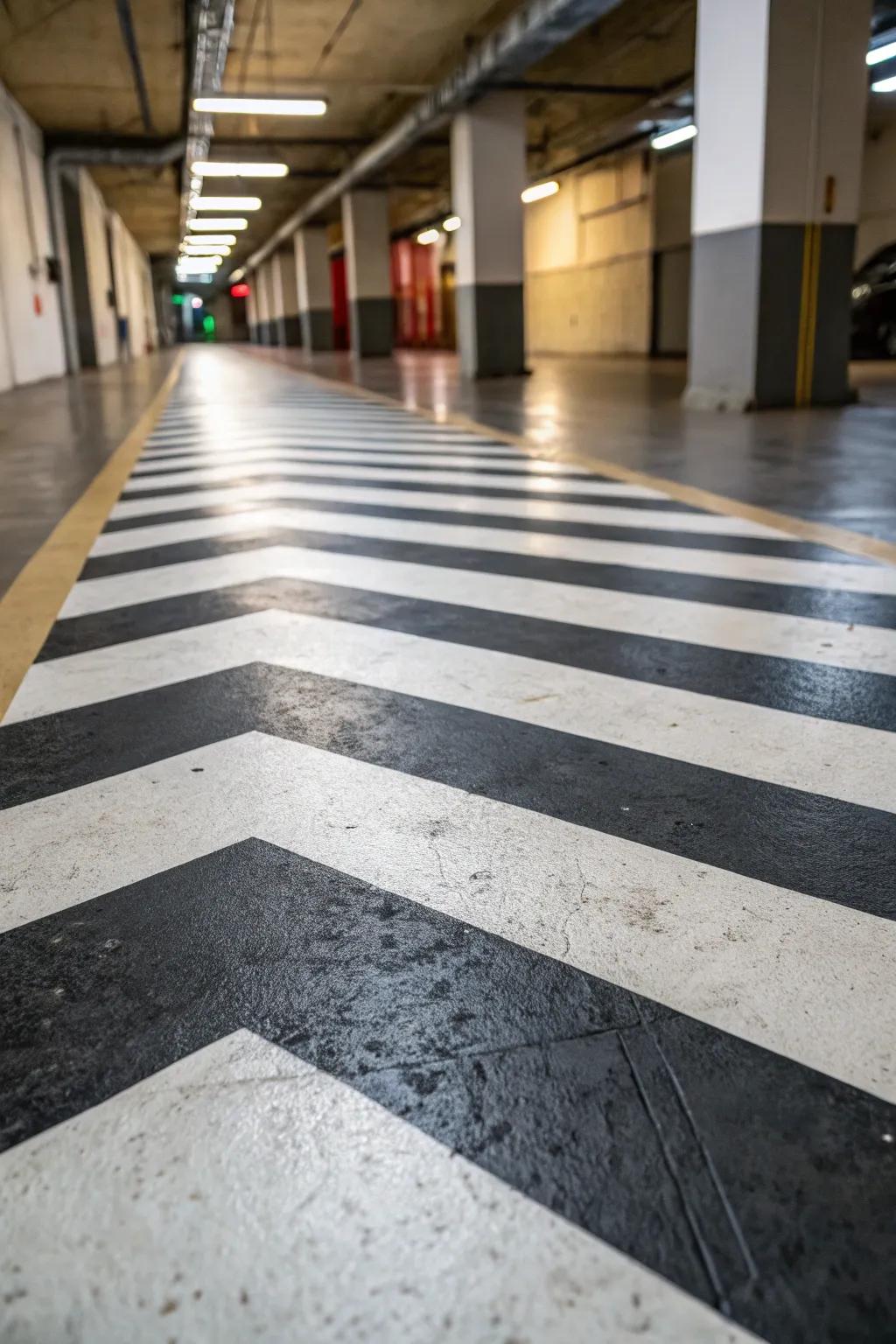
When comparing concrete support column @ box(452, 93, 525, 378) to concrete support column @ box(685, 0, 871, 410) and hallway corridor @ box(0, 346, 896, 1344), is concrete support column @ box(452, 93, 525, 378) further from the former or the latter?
hallway corridor @ box(0, 346, 896, 1344)

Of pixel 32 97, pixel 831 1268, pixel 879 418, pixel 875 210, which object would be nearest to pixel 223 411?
pixel 879 418

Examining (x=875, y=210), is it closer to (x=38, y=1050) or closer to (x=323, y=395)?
(x=323, y=395)

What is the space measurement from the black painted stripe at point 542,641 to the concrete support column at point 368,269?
2377 centimetres

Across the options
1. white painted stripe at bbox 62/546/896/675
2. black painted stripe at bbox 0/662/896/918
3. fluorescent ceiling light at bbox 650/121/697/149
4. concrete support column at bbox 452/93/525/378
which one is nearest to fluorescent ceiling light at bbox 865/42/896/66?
fluorescent ceiling light at bbox 650/121/697/149

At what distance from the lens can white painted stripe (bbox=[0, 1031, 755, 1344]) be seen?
840 millimetres

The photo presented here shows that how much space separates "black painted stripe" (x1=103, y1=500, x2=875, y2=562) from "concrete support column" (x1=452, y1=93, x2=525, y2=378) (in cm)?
1187

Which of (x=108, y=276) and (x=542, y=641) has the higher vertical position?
(x=108, y=276)

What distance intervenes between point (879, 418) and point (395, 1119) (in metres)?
8.36

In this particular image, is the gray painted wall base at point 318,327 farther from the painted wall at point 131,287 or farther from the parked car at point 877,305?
the parked car at point 877,305

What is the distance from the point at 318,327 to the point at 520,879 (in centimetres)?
3561

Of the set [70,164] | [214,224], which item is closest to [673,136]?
[70,164]

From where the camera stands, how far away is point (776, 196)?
888 centimetres

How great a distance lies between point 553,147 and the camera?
23.4 metres

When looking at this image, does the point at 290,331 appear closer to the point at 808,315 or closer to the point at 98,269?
the point at 98,269
